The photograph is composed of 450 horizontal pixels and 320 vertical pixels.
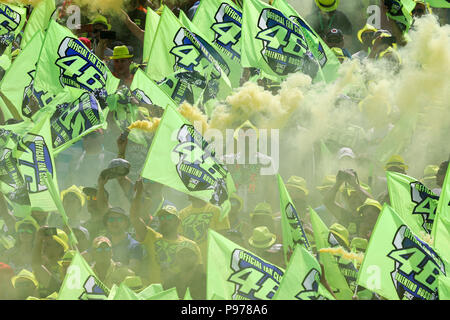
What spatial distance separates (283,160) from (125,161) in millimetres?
1336

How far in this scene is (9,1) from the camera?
9141 mm

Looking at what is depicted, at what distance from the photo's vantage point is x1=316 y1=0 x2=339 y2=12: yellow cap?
8.84m

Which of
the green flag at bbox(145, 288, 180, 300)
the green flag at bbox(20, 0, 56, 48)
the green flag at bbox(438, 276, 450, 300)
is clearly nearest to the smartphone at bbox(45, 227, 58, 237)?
the green flag at bbox(145, 288, 180, 300)

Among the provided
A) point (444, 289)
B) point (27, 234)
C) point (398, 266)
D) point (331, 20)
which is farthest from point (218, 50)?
point (444, 289)

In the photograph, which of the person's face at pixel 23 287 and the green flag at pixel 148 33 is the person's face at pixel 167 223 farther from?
the green flag at pixel 148 33

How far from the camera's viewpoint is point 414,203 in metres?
6.04

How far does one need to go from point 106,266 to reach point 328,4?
394cm

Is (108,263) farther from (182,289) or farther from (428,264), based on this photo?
(428,264)

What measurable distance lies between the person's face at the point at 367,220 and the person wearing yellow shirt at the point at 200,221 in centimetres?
99

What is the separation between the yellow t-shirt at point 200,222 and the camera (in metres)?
6.64

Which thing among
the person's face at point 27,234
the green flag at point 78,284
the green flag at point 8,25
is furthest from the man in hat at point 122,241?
the green flag at point 8,25

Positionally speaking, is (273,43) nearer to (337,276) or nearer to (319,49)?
(319,49)

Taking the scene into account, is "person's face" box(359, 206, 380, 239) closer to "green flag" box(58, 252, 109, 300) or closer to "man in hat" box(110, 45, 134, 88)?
"green flag" box(58, 252, 109, 300)
